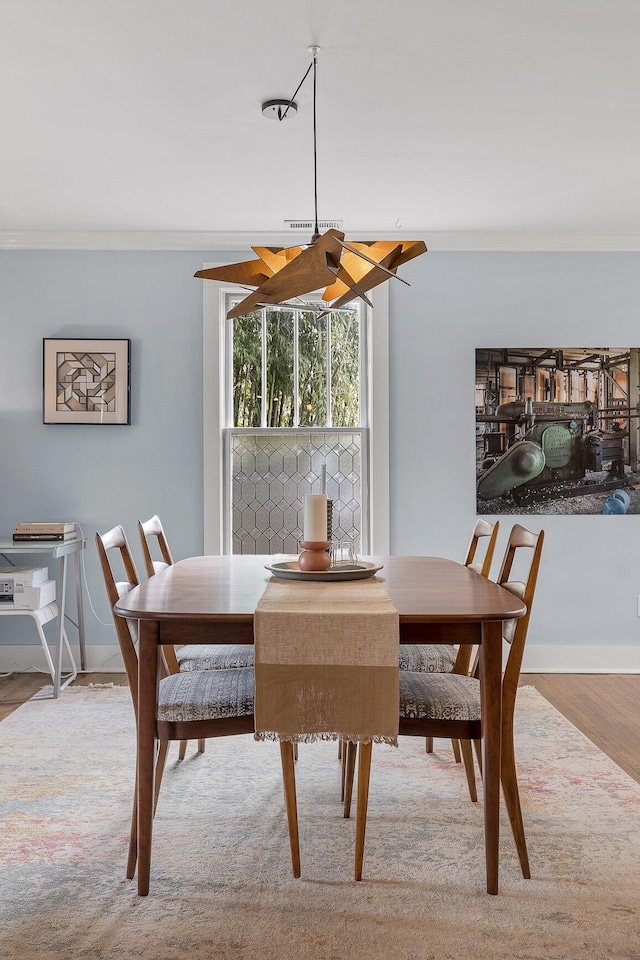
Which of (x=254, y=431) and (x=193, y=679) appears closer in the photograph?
(x=193, y=679)

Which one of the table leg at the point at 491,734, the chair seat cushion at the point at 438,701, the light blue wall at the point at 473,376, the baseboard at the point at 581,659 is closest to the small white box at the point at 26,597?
the light blue wall at the point at 473,376

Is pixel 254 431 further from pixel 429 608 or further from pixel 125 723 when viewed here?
pixel 429 608

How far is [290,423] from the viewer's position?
4234mm

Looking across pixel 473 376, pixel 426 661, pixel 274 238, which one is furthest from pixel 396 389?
pixel 426 661

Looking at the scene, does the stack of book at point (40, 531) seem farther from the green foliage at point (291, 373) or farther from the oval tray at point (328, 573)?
the oval tray at point (328, 573)

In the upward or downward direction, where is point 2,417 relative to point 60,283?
downward

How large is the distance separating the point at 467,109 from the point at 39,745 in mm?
3002

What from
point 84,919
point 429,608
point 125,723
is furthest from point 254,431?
point 84,919

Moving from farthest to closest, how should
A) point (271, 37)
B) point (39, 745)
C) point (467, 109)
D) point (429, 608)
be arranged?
point (39, 745), point (467, 109), point (271, 37), point (429, 608)

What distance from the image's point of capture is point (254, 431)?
4.20 meters

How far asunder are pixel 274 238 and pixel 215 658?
100 inches

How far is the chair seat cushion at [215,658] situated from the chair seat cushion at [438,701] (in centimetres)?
66

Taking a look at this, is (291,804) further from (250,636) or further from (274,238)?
(274,238)

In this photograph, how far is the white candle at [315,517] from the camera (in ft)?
7.93
